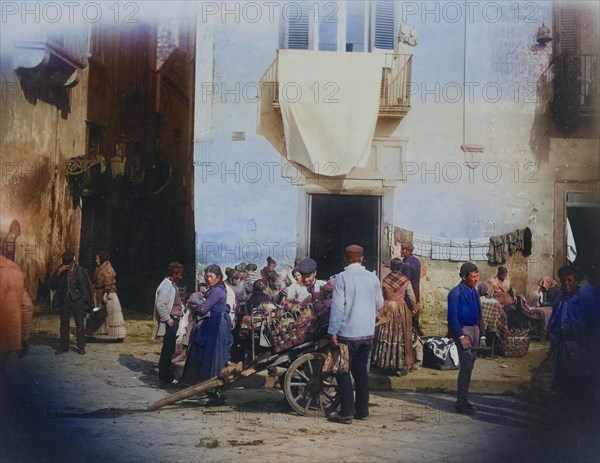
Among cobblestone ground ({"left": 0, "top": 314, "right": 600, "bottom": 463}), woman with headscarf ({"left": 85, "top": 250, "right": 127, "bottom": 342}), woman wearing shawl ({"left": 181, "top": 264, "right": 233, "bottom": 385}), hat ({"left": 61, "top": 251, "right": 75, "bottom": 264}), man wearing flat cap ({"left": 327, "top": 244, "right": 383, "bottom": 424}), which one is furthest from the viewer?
woman with headscarf ({"left": 85, "top": 250, "right": 127, "bottom": 342})

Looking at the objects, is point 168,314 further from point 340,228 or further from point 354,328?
point 354,328

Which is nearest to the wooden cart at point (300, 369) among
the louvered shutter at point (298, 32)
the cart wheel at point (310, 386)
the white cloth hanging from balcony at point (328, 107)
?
the cart wheel at point (310, 386)

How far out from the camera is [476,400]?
8.01 m

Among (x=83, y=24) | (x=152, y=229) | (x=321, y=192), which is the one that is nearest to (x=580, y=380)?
(x=321, y=192)

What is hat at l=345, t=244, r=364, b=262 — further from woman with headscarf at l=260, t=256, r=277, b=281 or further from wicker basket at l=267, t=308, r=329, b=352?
woman with headscarf at l=260, t=256, r=277, b=281

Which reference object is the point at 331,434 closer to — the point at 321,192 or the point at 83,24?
the point at 321,192

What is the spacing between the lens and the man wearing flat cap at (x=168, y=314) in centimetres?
839

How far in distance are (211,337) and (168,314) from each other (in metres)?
1.03

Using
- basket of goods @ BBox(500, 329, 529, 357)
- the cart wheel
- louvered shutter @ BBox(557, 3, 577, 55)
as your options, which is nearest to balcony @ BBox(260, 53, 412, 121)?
louvered shutter @ BBox(557, 3, 577, 55)

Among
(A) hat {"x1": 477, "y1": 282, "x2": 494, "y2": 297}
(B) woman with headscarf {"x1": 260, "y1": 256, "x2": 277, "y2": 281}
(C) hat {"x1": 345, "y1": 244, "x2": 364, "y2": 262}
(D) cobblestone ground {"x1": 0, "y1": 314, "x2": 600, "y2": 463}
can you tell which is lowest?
(D) cobblestone ground {"x1": 0, "y1": 314, "x2": 600, "y2": 463}

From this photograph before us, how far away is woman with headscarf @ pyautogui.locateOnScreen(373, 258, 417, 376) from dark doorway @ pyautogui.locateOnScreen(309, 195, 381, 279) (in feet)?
1.61

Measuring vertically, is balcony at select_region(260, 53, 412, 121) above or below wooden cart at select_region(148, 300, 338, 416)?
above

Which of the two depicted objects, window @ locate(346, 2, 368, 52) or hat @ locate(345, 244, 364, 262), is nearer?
hat @ locate(345, 244, 364, 262)

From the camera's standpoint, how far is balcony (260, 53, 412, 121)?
9.05 m
